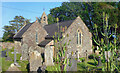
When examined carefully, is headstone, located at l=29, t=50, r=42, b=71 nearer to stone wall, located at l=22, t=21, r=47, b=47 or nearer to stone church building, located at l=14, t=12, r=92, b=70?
stone church building, located at l=14, t=12, r=92, b=70

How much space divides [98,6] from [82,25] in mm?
7190

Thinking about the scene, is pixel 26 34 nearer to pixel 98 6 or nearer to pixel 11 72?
pixel 11 72

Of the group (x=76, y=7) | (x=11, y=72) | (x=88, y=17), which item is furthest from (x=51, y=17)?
(x=11, y=72)

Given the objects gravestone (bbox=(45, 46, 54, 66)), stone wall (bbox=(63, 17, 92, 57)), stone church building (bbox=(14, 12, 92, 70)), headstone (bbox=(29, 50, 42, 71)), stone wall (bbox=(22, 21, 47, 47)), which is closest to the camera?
headstone (bbox=(29, 50, 42, 71))

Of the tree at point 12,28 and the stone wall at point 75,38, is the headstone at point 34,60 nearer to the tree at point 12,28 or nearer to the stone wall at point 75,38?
the stone wall at point 75,38

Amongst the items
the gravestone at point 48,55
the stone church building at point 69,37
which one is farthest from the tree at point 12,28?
the gravestone at point 48,55

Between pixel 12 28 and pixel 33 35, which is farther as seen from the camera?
pixel 12 28

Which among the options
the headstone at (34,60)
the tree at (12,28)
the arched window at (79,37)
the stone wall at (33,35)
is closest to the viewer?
the headstone at (34,60)

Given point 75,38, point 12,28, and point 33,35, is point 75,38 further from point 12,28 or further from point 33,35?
point 12,28

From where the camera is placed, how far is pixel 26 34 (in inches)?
752

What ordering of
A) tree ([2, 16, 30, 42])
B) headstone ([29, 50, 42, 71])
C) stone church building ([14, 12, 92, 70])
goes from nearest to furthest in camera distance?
headstone ([29, 50, 42, 71]), stone church building ([14, 12, 92, 70]), tree ([2, 16, 30, 42])

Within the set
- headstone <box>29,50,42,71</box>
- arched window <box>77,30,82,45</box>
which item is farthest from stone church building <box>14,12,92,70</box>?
headstone <box>29,50,42,71</box>

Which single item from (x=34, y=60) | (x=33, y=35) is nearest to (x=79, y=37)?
(x=33, y=35)

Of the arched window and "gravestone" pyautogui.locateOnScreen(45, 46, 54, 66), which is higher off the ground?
the arched window
